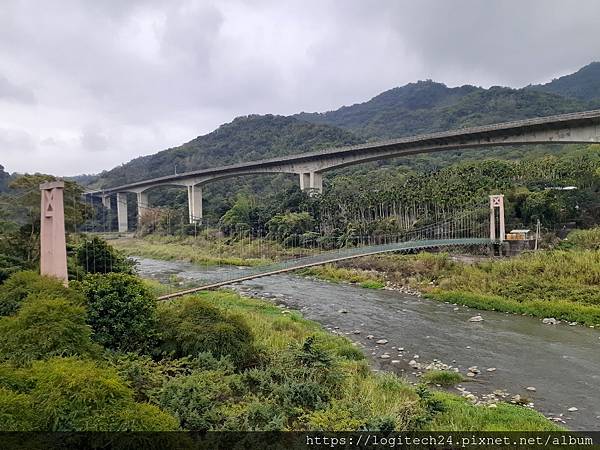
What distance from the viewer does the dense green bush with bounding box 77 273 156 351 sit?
8.62 m

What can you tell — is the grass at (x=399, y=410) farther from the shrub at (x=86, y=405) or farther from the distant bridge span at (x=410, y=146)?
the distant bridge span at (x=410, y=146)

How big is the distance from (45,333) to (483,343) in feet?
38.6

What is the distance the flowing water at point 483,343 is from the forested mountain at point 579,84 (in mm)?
94293

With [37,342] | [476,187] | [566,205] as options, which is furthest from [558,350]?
[476,187]

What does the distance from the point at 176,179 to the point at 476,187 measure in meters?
36.5

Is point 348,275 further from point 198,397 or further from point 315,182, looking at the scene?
point 198,397

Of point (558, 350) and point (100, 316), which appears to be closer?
point (100, 316)

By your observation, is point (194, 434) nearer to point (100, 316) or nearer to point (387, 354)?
point (100, 316)

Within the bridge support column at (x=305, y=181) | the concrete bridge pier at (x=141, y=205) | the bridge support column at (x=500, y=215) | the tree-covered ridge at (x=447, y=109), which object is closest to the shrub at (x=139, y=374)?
the bridge support column at (x=500, y=215)

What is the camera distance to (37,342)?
20.7 feet

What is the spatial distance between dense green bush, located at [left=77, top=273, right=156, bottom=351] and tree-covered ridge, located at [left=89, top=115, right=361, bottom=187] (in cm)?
5500

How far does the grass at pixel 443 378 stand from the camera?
395 inches

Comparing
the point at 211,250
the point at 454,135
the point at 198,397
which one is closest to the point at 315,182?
the point at 211,250

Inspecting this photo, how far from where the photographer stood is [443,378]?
10.1 metres
